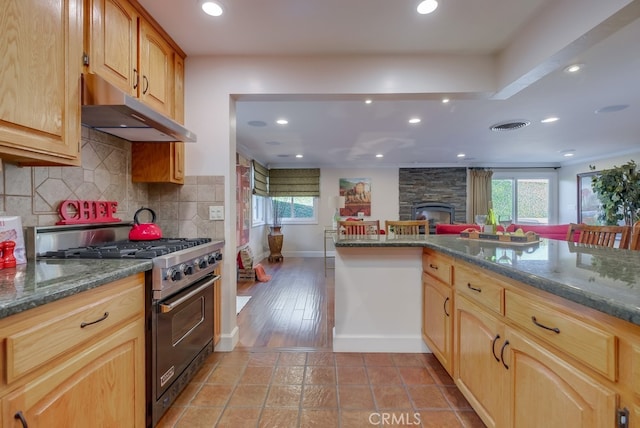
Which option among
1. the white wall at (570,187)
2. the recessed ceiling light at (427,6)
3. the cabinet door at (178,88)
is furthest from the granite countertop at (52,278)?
the white wall at (570,187)

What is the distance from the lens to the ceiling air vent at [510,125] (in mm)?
3801

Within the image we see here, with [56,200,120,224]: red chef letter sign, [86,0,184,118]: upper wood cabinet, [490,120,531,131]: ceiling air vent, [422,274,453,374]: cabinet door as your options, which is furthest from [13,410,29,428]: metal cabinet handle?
[490,120,531,131]: ceiling air vent

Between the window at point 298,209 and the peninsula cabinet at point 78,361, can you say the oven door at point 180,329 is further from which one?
the window at point 298,209

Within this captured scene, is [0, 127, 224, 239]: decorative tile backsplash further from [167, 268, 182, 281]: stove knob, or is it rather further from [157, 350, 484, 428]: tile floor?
[157, 350, 484, 428]: tile floor

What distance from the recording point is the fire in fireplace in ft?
23.5

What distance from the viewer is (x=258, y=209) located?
21.0ft

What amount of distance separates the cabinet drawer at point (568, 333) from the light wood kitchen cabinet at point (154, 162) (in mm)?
2184

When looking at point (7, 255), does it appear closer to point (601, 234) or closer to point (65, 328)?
point (65, 328)

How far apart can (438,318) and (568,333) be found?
104 centimetres

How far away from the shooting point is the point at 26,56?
42.4 inches

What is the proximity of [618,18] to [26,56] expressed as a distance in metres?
2.60

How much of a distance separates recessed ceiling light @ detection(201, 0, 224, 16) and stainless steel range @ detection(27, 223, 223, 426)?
1.45m

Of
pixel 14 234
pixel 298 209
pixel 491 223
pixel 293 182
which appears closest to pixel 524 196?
pixel 298 209

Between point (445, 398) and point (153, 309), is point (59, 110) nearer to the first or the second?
point (153, 309)
